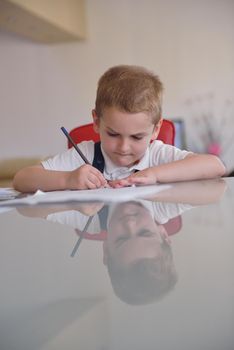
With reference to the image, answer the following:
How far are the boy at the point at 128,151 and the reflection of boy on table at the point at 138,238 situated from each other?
1.01 ft

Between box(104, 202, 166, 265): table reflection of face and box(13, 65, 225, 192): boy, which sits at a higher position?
box(104, 202, 166, 265): table reflection of face

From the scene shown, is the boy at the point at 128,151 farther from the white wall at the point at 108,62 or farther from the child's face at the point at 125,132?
the white wall at the point at 108,62

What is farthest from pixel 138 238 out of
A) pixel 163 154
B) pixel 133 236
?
pixel 163 154

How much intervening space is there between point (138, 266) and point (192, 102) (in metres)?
3.78

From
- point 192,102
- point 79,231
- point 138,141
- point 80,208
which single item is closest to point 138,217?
point 79,231

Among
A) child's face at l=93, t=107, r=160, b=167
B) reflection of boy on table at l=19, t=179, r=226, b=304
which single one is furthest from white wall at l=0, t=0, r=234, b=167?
reflection of boy on table at l=19, t=179, r=226, b=304

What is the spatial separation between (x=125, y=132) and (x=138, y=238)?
780 mm

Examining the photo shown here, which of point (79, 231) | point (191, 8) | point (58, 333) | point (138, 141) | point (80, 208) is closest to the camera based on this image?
point (58, 333)

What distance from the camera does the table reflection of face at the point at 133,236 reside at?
0.33m

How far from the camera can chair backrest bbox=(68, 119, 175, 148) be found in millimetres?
1482

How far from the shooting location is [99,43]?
13.7 feet

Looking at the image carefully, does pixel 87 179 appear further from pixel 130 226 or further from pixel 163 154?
pixel 130 226

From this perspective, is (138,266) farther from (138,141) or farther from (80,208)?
(138,141)

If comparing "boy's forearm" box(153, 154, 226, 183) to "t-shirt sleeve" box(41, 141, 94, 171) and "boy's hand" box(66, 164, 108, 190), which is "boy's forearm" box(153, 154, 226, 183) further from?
"t-shirt sleeve" box(41, 141, 94, 171)
